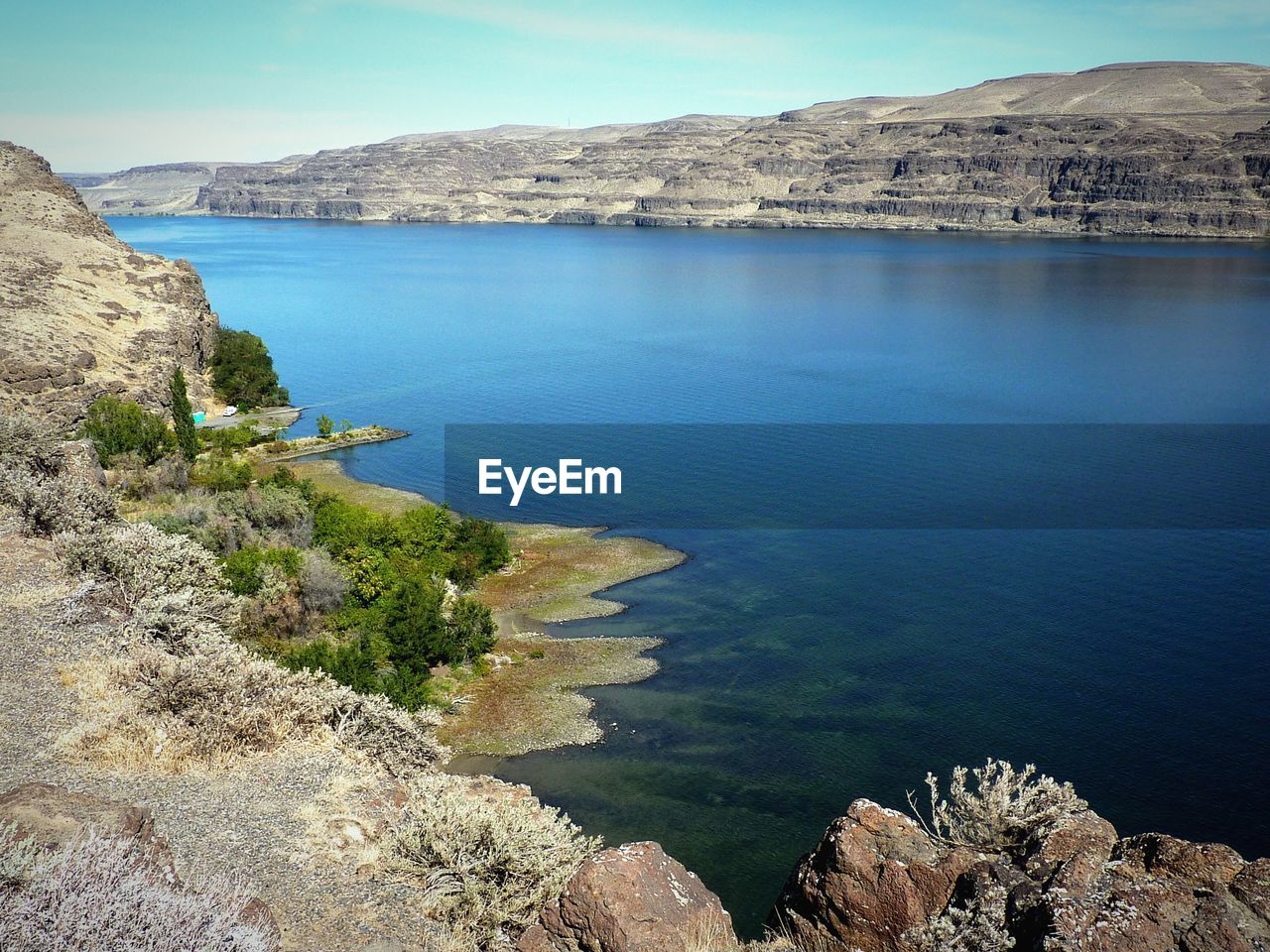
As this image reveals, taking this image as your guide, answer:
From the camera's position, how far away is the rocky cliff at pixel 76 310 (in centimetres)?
4731

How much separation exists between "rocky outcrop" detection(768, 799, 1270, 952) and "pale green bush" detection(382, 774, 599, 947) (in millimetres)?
3240

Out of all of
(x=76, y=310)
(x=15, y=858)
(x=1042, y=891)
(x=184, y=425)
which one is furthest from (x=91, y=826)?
(x=76, y=310)

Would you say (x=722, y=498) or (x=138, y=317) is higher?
(x=138, y=317)

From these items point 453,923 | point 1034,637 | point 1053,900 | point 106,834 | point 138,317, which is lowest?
point 1034,637

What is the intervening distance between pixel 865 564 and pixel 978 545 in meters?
5.21

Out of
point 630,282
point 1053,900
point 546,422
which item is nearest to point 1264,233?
point 630,282

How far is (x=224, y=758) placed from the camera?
46.0 ft

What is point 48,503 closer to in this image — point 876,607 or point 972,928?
point 972,928

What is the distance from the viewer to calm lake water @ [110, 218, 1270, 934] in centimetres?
2369

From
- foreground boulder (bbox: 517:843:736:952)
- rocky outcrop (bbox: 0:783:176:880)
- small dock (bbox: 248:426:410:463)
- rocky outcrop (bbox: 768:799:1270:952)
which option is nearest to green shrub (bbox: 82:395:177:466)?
small dock (bbox: 248:426:410:463)

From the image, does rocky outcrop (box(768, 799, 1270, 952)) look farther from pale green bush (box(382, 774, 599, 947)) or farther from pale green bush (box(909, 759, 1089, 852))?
pale green bush (box(382, 774, 599, 947))

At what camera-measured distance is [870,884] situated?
38.2 ft

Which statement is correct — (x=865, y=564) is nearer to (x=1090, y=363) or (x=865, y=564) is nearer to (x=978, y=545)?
(x=978, y=545)

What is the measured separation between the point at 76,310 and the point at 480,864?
2153 inches
